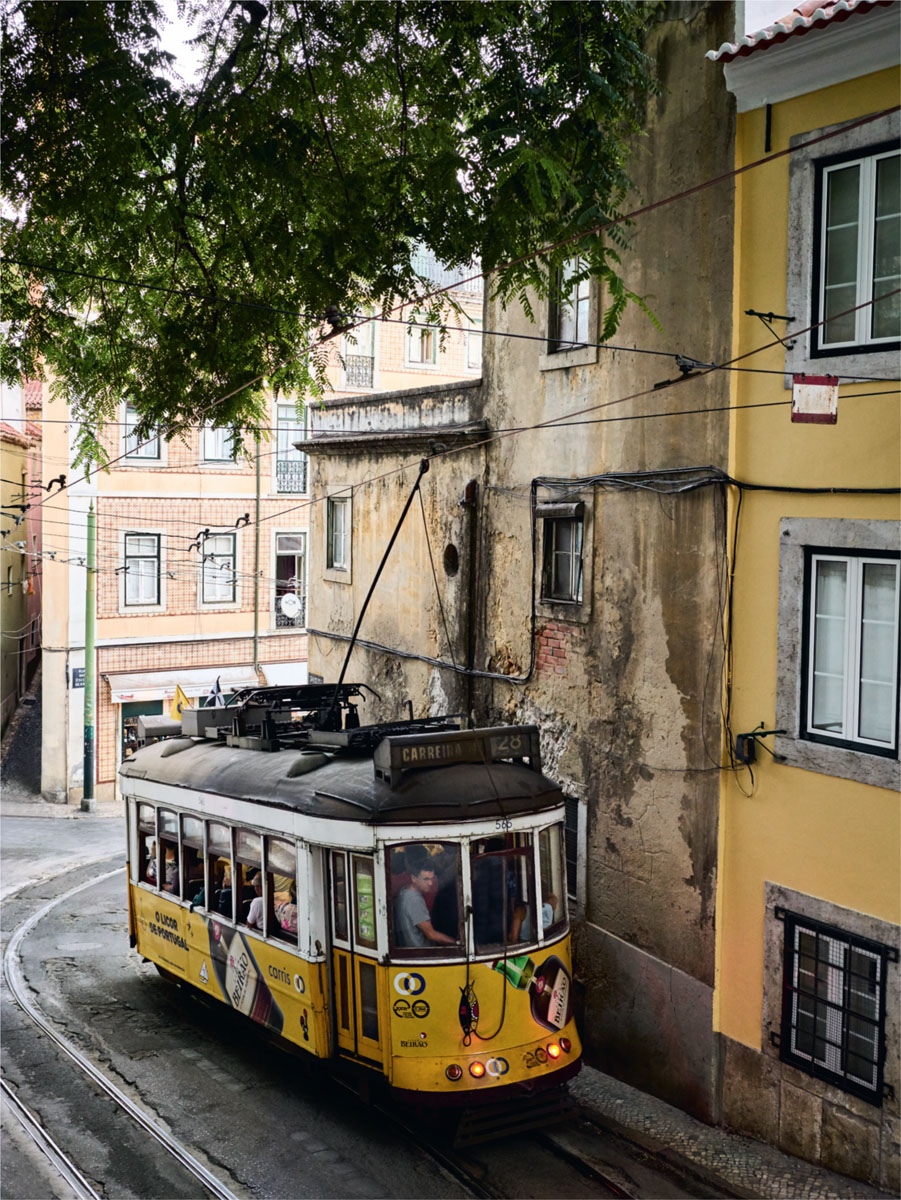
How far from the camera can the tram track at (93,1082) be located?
856 cm

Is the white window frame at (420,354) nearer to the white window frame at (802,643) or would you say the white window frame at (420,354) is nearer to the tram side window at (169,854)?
the tram side window at (169,854)

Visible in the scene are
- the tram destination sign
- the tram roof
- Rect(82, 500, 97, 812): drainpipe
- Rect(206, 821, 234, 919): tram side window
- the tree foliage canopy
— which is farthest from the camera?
Rect(82, 500, 97, 812): drainpipe

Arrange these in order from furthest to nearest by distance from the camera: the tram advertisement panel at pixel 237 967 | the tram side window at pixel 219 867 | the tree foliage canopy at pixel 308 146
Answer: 1. the tram side window at pixel 219 867
2. the tram advertisement panel at pixel 237 967
3. the tree foliage canopy at pixel 308 146

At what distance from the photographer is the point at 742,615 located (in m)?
9.56

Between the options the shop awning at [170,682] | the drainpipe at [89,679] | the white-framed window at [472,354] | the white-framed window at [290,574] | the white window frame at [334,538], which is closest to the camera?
the white window frame at [334,538]

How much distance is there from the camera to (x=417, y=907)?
8734mm

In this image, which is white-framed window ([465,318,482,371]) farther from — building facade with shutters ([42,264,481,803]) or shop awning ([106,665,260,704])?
shop awning ([106,665,260,704])

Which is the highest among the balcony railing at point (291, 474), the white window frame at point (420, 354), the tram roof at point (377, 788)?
the white window frame at point (420, 354)

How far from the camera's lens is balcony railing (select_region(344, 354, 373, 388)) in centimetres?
3003

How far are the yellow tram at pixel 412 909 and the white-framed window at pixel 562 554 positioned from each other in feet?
7.77

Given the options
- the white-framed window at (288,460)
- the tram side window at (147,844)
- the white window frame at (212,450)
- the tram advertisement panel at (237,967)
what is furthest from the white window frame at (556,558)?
the white-framed window at (288,460)

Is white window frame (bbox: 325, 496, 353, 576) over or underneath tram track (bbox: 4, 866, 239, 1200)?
over

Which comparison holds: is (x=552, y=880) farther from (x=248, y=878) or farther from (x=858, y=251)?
(x=858, y=251)

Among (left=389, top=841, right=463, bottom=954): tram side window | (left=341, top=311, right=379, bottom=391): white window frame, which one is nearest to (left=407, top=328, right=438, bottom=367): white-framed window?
(left=341, top=311, right=379, bottom=391): white window frame
